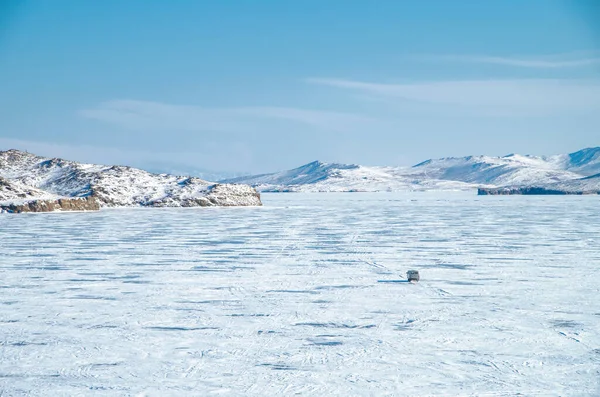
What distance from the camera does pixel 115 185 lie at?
55250 millimetres

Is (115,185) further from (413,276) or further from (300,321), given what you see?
(300,321)

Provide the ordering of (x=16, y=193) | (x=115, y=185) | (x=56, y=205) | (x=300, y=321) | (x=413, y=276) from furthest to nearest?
(x=115, y=185) < (x=16, y=193) < (x=56, y=205) < (x=413, y=276) < (x=300, y=321)

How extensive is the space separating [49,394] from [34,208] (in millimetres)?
39721

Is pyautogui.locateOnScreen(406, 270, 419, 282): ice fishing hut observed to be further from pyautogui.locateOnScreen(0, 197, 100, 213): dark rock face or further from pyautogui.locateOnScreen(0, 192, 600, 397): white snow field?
pyautogui.locateOnScreen(0, 197, 100, 213): dark rock face

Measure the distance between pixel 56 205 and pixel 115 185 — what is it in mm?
10299

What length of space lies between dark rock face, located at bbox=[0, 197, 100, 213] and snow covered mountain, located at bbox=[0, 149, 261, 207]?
398cm

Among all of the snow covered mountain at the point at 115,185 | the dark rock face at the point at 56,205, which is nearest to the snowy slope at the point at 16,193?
the dark rock face at the point at 56,205

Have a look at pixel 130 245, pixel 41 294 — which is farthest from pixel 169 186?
pixel 41 294

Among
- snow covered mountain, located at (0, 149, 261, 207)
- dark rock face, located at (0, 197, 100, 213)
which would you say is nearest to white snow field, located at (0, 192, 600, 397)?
dark rock face, located at (0, 197, 100, 213)

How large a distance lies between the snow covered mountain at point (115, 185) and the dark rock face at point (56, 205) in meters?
3.98

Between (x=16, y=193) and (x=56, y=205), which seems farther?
(x=16, y=193)

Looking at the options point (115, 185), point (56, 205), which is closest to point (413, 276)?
point (56, 205)

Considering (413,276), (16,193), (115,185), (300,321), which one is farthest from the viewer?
(115,185)

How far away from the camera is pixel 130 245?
67.3 feet
